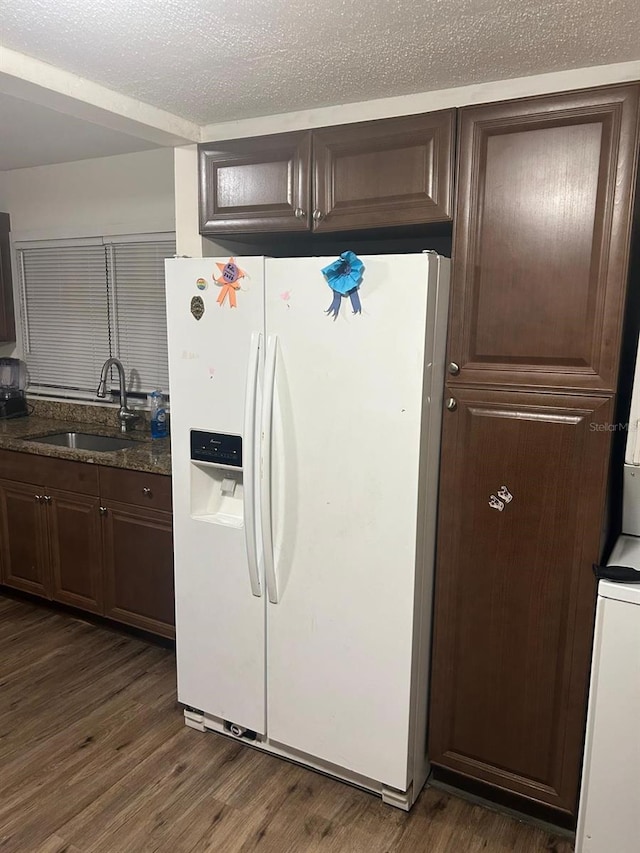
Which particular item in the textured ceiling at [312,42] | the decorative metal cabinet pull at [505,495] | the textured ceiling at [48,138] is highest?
the textured ceiling at [48,138]

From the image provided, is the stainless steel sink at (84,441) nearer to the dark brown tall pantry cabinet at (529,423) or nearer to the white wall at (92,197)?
the white wall at (92,197)

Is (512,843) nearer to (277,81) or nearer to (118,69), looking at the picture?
(277,81)

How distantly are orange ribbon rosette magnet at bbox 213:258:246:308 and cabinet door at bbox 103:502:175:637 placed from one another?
1113mm

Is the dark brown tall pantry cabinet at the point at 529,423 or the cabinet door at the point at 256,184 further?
the cabinet door at the point at 256,184

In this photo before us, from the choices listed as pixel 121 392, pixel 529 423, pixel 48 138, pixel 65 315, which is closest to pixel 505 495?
pixel 529 423

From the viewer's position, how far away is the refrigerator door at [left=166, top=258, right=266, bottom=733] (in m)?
2.14

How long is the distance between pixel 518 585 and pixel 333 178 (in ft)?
4.64

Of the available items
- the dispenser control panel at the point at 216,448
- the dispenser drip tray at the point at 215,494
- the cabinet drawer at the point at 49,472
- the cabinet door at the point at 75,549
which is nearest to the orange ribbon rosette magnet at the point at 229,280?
the dispenser control panel at the point at 216,448

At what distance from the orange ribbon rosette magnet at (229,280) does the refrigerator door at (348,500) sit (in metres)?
0.12

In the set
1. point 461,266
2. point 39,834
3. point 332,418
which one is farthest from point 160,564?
point 461,266

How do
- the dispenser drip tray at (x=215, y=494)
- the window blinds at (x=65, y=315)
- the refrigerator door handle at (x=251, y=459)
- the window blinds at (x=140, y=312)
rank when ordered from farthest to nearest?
the window blinds at (x=65, y=315) < the window blinds at (x=140, y=312) < the dispenser drip tray at (x=215, y=494) < the refrigerator door handle at (x=251, y=459)

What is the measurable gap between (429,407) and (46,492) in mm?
2143

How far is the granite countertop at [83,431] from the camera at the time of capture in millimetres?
2896

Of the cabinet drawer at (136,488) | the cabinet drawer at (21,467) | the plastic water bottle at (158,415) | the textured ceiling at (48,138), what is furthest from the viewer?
→ the plastic water bottle at (158,415)
